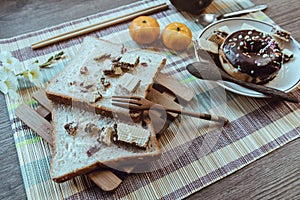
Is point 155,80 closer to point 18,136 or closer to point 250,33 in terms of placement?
point 250,33

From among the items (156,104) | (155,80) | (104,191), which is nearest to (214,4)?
(155,80)

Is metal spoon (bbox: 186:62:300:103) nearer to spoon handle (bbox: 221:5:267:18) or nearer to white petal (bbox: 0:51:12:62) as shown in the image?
spoon handle (bbox: 221:5:267:18)

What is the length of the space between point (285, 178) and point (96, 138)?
2.07ft

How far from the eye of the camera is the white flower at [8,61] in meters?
1.35

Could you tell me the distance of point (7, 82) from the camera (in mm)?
1335

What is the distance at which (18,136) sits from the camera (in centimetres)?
123

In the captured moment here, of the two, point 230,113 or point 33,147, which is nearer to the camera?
point 33,147

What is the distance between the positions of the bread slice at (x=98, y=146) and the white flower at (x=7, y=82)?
294mm

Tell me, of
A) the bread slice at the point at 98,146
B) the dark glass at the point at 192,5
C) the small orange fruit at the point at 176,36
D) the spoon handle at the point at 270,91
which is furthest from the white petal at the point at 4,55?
the spoon handle at the point at 270,91

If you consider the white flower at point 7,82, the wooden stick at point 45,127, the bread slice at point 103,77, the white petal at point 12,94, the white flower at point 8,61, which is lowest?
the white petal at point 12,94

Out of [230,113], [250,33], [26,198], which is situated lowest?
[26,198]

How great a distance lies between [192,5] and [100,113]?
2.48 ft

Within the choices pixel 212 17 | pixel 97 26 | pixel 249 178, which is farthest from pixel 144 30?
pixel 249 178

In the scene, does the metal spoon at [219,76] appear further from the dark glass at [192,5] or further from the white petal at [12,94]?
the white petal at [12,94]
